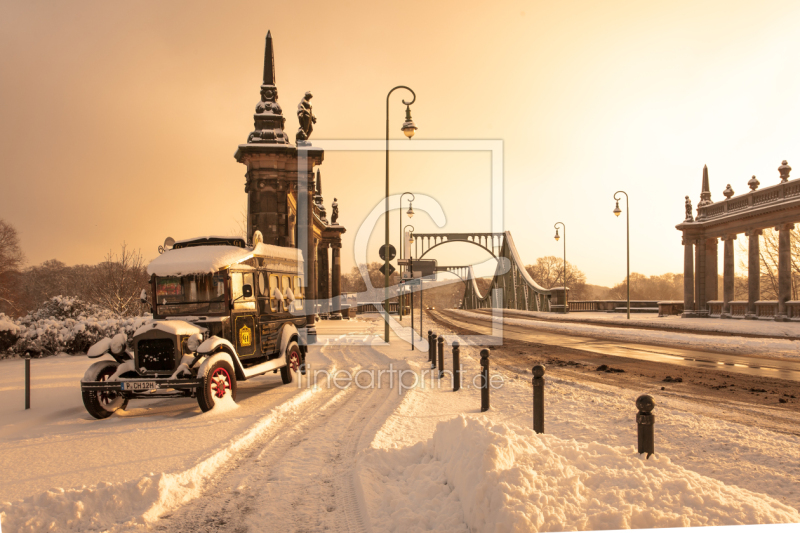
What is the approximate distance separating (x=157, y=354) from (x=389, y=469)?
4.84 meters

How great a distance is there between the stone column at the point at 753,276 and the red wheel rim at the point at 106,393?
108ft

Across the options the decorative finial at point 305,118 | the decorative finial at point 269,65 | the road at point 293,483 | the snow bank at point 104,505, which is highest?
the decorative finial at point 269,65

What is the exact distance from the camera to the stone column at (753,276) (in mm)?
29000

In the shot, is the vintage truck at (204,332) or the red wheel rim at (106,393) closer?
the vintage truck at (204,332)

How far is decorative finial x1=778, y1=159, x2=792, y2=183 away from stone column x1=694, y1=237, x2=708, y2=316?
8130mm

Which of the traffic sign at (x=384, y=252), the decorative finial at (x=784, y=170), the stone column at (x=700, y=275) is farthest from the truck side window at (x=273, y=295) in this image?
the stone column at (x=700, y=275)

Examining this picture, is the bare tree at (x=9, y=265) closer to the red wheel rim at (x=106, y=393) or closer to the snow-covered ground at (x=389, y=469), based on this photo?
the red wheel rim at (x=106, y=393)

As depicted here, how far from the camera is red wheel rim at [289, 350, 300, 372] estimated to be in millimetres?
10809

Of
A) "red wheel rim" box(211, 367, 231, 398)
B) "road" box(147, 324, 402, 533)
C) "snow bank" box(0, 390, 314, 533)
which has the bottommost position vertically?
"road" box(147, 324, 402, 533)

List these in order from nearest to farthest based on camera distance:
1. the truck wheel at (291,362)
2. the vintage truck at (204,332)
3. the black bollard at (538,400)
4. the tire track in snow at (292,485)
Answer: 1. the tire track in snow at (292,485)
2. the black bollard at (538,400)
3. the vintage truck at (204,332)
4. the truck wheel at (291,362)

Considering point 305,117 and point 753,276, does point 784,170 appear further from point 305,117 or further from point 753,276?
point 305,117

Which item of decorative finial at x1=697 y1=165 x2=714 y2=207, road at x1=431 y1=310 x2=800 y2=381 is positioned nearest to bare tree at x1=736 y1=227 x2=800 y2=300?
decorative finial at x1=697 y1=165 x2=714 y2=207

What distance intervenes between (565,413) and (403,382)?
402 centimetres

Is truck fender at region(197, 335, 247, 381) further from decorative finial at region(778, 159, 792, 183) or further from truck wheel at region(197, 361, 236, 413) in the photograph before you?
decorative finial at region(778, 159, 792, 183)
